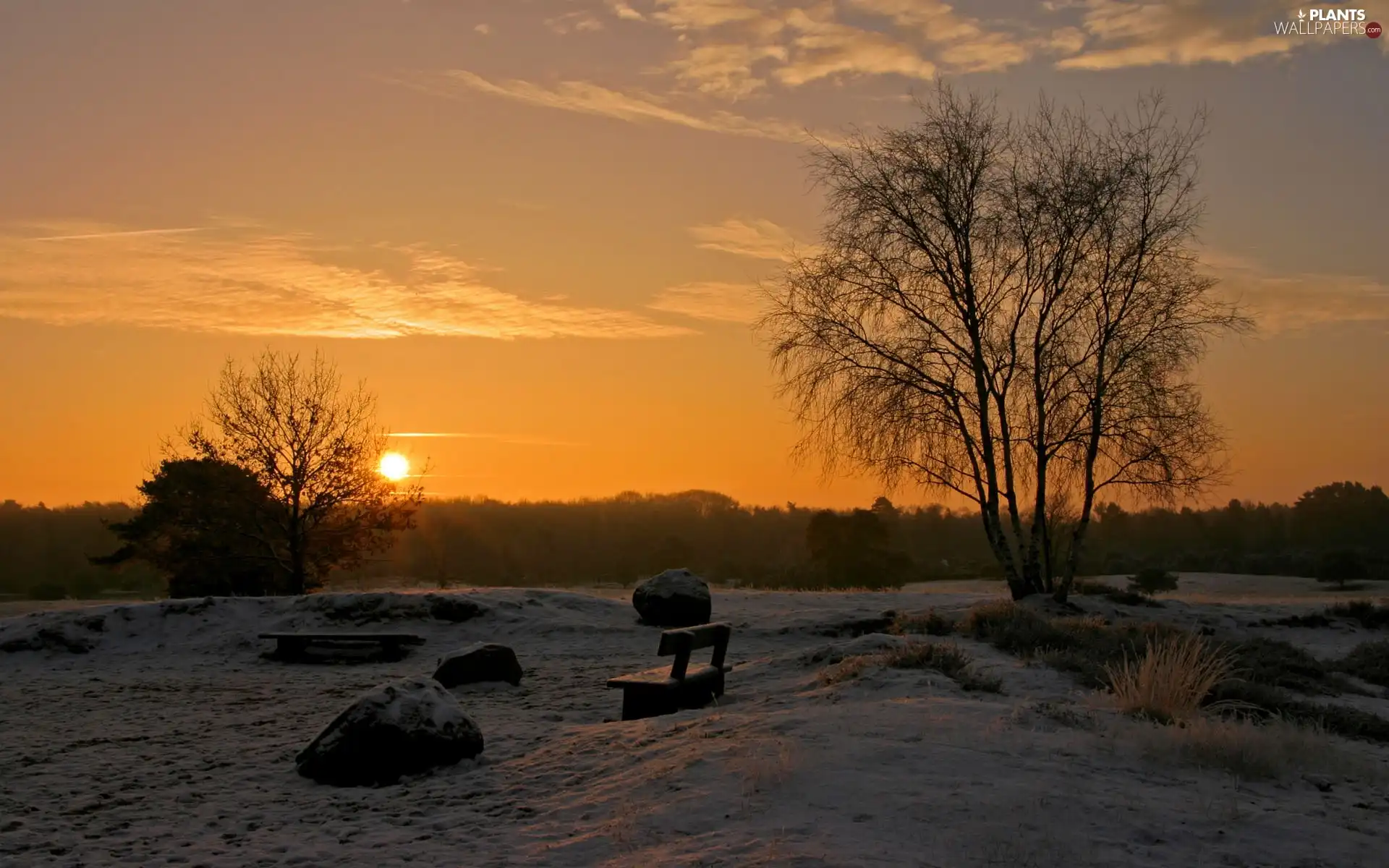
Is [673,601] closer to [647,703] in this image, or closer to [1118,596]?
[647,703]

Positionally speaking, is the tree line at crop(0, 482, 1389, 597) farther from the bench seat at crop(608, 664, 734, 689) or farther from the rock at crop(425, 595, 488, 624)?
the bench seat at crop(608, 664, 734, 689)

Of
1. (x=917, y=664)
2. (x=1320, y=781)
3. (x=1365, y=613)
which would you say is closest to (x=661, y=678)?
(x=917, y=664)

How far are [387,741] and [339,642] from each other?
8.89m

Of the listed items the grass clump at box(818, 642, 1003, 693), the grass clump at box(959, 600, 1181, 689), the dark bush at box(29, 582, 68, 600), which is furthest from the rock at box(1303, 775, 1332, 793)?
the dark bush at box(29, 582, 68, 600)

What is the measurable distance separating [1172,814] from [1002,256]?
55.0 ft

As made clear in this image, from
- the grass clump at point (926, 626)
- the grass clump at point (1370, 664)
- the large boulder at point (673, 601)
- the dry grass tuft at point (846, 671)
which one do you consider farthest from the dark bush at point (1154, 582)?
the dry grass tuft at point (846, 671)

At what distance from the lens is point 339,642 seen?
1680cm

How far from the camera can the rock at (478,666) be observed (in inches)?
520

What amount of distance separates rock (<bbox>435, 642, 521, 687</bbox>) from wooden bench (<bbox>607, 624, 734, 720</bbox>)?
10.1ft

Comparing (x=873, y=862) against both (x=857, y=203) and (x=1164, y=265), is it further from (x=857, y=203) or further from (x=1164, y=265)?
(x=1164, y=265)

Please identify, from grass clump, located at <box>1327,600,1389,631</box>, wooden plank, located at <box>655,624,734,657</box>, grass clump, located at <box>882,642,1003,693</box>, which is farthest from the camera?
grass clump, located at <box>1327,600,1389,631</box>

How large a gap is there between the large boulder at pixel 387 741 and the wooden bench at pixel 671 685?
204 cm

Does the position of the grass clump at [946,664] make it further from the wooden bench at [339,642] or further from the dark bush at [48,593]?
the dark bush at [48,593]

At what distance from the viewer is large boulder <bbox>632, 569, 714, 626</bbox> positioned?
20.5 metres
